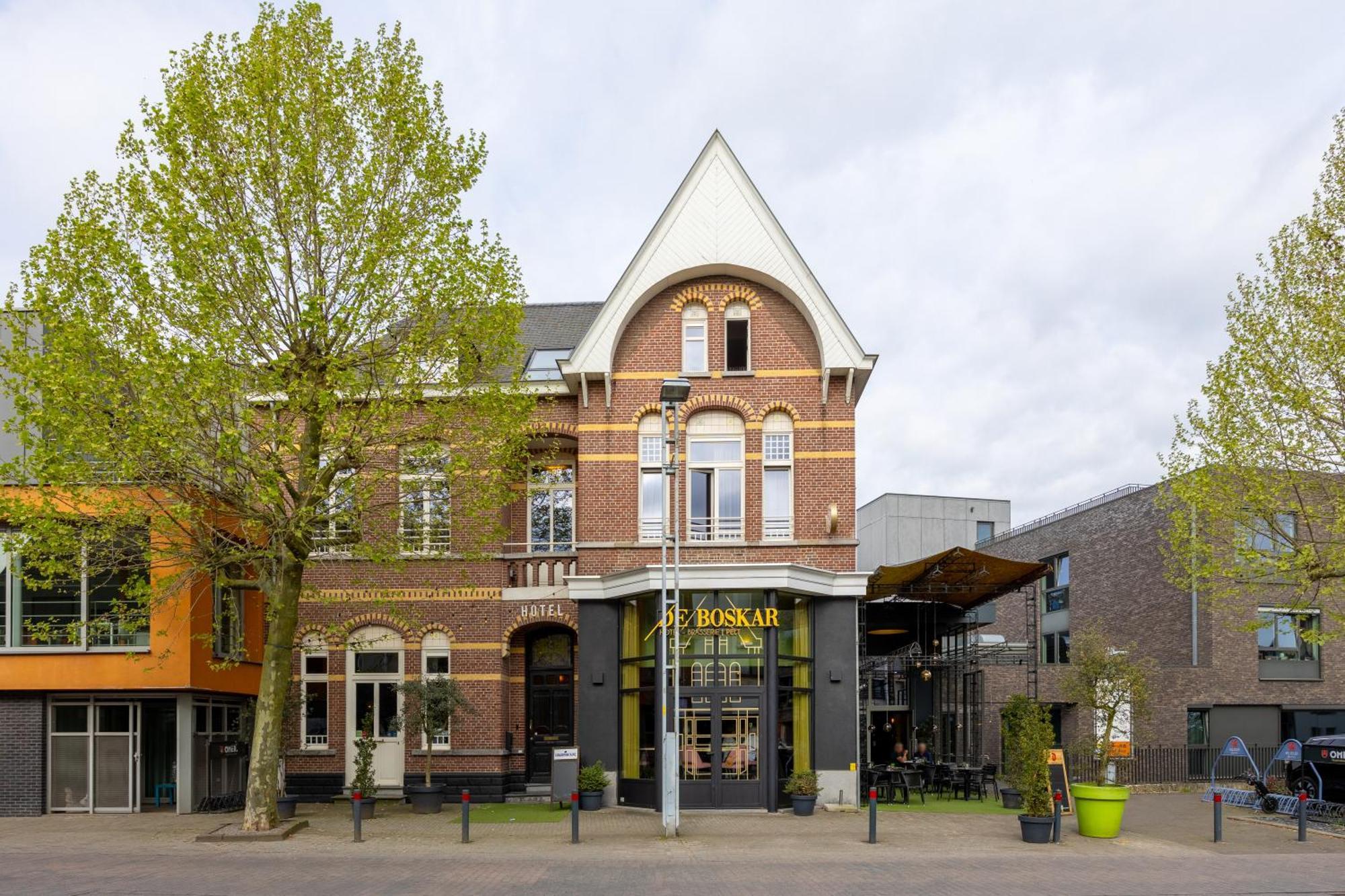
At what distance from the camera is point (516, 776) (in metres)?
26.5

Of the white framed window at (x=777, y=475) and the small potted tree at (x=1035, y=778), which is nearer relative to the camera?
the small potted tree at (x=1035, y=778)

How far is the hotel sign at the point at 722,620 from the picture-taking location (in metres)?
23.3

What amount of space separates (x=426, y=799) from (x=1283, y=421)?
1827 centimetres

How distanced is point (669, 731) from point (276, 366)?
31.6 ft

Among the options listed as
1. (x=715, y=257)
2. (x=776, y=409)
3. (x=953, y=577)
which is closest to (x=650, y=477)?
(x=776, y=409)

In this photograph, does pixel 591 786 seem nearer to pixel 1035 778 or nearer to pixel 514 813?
pixel 514 813

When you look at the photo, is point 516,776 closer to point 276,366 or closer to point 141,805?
point 141,805

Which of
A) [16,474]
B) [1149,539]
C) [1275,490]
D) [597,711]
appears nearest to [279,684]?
[16,474]

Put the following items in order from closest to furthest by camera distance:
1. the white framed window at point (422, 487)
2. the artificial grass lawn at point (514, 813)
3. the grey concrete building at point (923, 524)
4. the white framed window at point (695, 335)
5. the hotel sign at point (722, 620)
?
the white framed window at point (422, 487)
the artificial grass lawn at point (514, 813)
the hotel sign at point (722, 620)
the white framed window at point (695, 335)
the grey concrete building at point (923, 524)

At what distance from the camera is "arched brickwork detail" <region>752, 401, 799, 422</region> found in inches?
985

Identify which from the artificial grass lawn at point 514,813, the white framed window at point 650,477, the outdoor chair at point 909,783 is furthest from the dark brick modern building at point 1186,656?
the artificial grass lawn at point 514,813

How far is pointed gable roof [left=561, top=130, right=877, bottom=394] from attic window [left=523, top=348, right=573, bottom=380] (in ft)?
8.74

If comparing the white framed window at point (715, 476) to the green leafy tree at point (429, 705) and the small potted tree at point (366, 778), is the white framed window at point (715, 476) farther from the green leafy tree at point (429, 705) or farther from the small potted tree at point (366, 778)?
the small potted tree at point (366, 778)

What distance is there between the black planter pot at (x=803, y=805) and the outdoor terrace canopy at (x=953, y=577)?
5596mm
